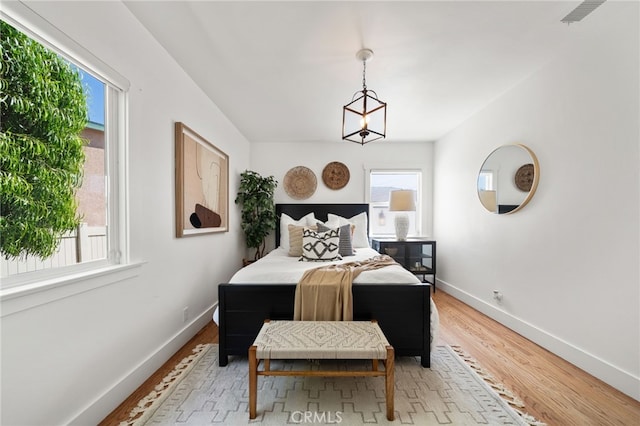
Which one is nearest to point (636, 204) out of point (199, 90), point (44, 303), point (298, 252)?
point (298, 252)

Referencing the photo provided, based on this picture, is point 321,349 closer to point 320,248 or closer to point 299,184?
point 320,248

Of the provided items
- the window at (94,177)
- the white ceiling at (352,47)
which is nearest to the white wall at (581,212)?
the white ceiling at (352,47)

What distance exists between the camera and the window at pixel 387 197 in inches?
179

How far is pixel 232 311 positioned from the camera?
1942 millimetres

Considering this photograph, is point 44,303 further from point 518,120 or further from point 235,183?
point 518,120

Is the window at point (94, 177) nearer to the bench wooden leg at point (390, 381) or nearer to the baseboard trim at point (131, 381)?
the baseboard trim at point (131, 381)

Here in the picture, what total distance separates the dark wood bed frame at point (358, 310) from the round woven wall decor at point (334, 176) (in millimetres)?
2737

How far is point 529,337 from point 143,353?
3236mm

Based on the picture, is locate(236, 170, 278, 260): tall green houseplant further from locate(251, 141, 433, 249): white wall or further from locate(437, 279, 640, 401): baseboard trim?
locate(437, 279, 640, 401): baseboard trim

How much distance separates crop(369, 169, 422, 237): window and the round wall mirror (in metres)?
1.47

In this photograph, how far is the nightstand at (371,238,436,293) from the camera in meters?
3.89

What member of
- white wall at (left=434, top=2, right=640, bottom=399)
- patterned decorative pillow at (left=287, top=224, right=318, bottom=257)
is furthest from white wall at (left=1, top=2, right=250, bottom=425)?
white wall at (left=434, top=2, right=640, bottom=399)

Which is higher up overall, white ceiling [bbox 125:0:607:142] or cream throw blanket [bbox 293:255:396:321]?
white ceiling [bbox 125:0:607:142]

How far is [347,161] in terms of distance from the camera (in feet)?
14.8
